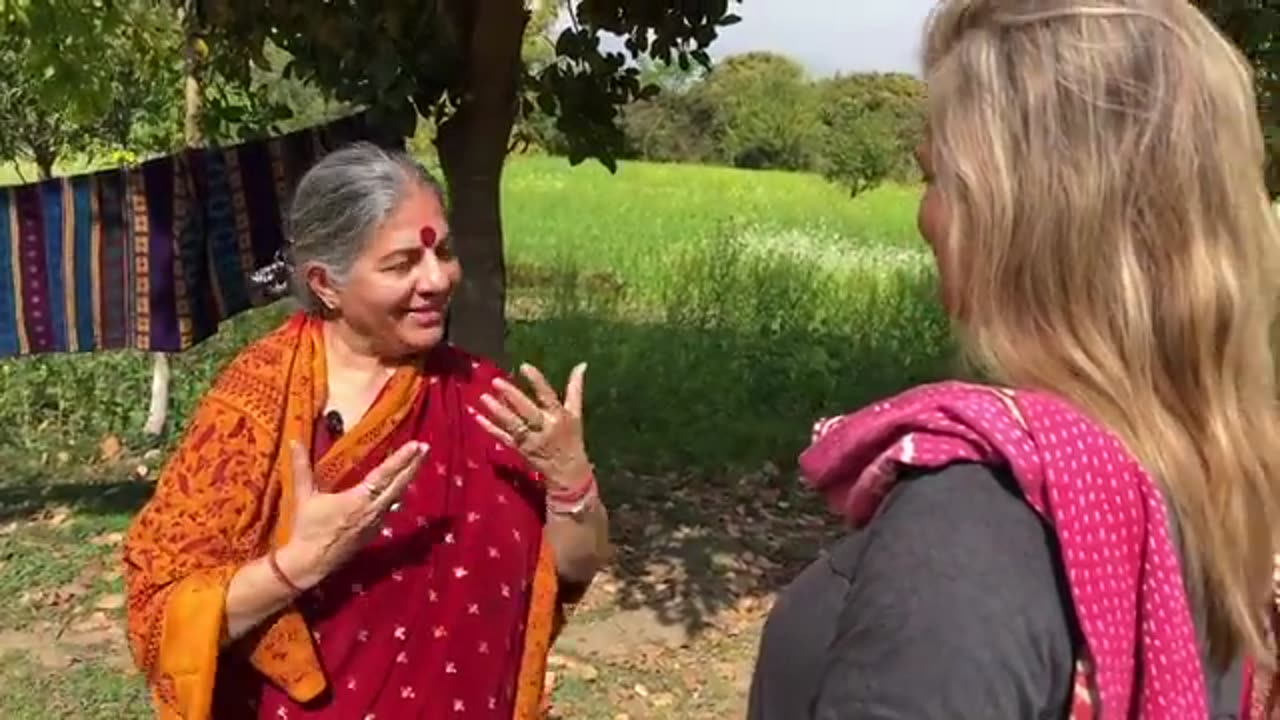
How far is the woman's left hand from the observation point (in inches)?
97.4

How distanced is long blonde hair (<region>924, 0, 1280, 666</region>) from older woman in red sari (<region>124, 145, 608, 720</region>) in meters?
1.26

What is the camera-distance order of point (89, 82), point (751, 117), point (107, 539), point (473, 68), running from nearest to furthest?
point (473, 68), point (107, 539), point (89, 82), point (751, 117)

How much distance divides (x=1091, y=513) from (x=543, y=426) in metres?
1.43

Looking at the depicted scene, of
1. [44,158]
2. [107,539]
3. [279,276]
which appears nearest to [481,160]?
[107,539]

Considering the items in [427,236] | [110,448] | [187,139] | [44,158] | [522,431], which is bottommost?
[110,448]

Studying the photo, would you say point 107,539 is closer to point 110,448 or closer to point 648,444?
point 110,448

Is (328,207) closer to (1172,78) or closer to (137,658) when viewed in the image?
(137,658)

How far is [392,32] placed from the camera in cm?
483

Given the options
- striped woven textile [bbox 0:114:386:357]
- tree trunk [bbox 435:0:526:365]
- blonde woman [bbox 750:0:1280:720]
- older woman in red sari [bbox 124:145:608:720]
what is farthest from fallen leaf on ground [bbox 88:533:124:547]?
blonde woman [bbox 750:0:1280:720]

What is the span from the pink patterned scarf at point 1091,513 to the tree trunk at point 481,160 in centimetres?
385

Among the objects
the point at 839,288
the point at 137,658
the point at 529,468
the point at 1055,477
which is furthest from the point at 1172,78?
the point at 839,288

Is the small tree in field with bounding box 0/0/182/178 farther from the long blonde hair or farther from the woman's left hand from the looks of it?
the long blonde hair

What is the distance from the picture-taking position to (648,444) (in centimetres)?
751

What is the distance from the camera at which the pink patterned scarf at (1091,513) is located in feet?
3.65
